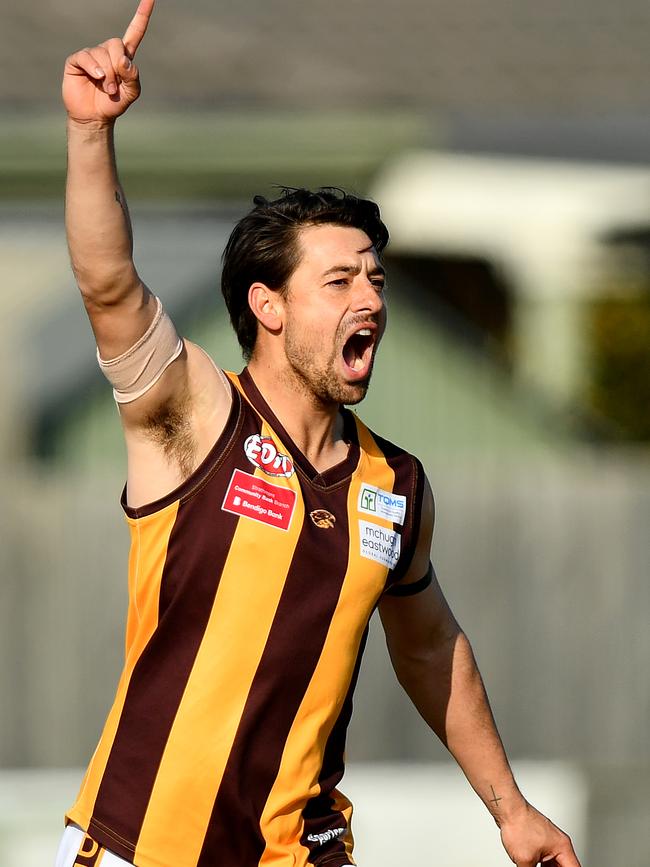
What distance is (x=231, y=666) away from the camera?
144 inches

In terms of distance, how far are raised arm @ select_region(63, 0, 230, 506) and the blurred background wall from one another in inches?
162

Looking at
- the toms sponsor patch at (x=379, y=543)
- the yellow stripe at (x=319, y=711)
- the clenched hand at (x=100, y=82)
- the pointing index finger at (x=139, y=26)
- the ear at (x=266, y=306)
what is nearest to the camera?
the clenched hand at (x=100, y=82)

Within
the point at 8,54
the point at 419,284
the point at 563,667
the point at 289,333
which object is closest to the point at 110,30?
the point at 8,54

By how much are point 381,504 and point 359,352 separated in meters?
0.42

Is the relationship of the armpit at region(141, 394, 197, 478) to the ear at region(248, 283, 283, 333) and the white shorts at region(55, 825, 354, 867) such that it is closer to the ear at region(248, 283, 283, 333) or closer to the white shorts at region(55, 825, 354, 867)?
the ear at region(248, 283, 283, 333)

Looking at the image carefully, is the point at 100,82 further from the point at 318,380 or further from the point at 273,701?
the point at 273,701

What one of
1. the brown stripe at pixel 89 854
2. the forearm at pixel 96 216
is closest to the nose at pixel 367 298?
the forearm at pixel 96 216

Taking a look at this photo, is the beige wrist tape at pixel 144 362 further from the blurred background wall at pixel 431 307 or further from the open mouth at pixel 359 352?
the blurred background wall at pixel 431 307

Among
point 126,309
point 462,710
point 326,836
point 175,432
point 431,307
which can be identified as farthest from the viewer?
point 431,307

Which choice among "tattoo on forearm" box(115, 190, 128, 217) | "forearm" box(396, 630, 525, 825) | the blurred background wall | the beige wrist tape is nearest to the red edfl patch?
the beige wrist tape

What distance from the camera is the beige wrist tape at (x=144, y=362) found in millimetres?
3447

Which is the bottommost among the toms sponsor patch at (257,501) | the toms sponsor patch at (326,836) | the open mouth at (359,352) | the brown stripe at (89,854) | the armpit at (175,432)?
the brown stripe at (89,854)

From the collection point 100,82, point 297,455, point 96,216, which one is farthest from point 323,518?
point 100,82

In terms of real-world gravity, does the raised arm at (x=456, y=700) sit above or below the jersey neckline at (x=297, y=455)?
below
